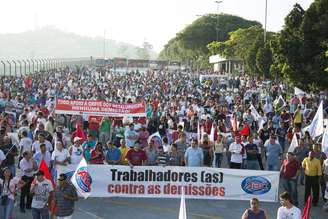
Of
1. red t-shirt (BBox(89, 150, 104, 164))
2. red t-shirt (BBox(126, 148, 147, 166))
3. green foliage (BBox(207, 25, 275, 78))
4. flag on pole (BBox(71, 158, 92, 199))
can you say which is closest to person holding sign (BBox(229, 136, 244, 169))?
red t-shirt (BBox(126, 148, 147, 166))

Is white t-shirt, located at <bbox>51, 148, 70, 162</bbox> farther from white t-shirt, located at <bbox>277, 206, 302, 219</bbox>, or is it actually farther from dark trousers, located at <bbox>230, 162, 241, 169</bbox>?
white t-shirt, located at <bbox>277, 206, 302, 219</bbox>

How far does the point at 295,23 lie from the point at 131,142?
22.4 meters

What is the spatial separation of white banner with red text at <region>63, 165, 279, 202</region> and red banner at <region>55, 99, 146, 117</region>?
7630 millimetres

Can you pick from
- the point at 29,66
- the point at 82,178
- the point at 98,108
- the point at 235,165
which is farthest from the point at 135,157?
the point at 29,66

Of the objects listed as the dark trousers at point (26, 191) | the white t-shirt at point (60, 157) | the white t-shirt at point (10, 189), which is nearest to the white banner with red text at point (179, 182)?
the white t-shirt at point (60, 157)

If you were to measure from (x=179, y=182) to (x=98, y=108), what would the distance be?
7.98 meters

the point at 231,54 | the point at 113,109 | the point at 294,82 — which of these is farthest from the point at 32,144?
the point at 231,54

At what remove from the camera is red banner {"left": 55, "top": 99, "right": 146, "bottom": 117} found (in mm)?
23547

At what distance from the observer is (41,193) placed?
12305 mm

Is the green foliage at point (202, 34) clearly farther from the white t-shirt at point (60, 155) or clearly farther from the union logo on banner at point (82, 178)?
the union logo on banner at point (82, 178)

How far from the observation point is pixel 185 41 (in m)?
136

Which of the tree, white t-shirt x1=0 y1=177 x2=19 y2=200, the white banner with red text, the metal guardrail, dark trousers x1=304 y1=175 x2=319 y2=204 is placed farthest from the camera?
the tree

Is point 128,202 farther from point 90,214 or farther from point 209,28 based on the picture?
point 209,28

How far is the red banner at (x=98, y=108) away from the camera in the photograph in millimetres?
23547
